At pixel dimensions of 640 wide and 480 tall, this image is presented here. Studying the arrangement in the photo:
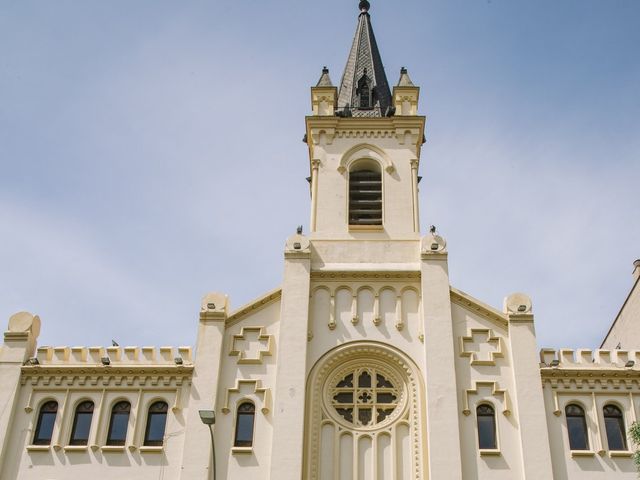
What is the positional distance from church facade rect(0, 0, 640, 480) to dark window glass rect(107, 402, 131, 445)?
45 millimetres

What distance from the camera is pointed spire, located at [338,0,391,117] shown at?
126 feet

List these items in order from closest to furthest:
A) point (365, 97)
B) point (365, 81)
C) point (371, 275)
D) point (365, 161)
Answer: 1. point (371, 275)
2. point (365, 161)
3. point (365, 97)
4. point (365, 81)

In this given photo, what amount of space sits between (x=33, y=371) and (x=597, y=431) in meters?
19.5

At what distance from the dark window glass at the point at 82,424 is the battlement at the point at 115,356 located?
1542 mm

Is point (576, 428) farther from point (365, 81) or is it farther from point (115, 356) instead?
point (365, 81)

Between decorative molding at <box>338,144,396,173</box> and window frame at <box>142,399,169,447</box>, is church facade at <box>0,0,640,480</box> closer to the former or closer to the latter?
window frame at <box>142,399,169,447</box>

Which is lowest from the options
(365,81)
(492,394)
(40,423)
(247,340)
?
(40,423)

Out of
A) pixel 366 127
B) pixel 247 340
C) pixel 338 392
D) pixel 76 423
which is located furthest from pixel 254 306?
pixel 366 127

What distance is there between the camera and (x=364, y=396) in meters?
28.4

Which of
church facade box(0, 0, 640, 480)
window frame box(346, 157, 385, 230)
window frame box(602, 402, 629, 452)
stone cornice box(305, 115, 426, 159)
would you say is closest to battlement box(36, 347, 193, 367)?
church facade box(0, 0, 640, 480)

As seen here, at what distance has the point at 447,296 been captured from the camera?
29.2 metres

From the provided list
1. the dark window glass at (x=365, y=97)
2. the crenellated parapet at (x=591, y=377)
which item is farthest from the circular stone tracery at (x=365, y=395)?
the dark window glass at (x=365, y=97)

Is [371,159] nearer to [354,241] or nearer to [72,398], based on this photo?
[354,241]

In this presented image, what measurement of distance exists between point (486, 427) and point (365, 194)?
11.5 m
